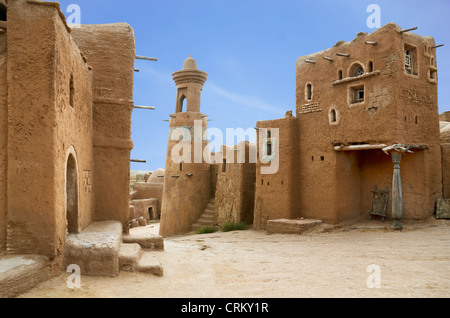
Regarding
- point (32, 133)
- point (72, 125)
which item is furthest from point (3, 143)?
point (72, 125)

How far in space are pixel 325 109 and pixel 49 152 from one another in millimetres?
10183

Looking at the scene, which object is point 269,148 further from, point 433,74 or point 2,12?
point 2,12

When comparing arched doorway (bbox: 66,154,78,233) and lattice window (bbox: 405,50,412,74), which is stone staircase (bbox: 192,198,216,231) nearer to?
lattice window (bbox: 405,50,412,74)

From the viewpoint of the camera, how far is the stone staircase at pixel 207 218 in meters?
19.1

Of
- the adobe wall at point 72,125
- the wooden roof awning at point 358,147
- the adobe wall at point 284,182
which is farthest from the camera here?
the adobe wall at point 284,182

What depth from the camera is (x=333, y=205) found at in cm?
1293

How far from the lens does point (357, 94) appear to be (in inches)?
507

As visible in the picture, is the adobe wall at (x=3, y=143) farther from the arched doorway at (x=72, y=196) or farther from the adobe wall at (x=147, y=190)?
the adobe wall at (x=147, y=190)

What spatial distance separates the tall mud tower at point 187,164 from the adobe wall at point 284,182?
5784 millimetres

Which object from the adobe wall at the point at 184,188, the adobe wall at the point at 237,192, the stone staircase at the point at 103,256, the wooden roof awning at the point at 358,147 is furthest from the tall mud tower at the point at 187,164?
the stone staircase at the point at 103,256

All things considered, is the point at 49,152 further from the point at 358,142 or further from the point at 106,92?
the point at 358,142

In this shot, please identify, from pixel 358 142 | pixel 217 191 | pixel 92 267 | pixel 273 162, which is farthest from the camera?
pixel 217 191

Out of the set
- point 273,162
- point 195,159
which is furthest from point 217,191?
point 273,162

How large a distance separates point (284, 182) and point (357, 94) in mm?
3995
